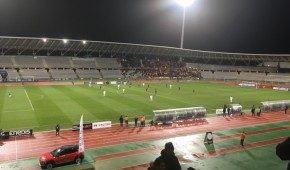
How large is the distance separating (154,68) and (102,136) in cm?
Answer: 7144

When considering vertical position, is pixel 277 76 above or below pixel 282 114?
above

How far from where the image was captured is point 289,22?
7125 centimetres

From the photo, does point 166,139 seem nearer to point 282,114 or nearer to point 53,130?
point 53,130

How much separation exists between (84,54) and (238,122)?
Result: 64.9m

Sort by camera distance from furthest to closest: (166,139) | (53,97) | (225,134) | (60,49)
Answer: (60,49) → (53,97) → (225,134) → (166,139)

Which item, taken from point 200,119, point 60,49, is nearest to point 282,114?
point 200,119

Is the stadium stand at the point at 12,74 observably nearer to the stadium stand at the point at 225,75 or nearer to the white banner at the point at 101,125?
the white banner at the point at 101,125

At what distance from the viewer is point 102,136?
2461 centimetres

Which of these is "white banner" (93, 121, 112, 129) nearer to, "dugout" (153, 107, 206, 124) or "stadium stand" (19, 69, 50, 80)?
"dugout" (153, 107, 206, 124)

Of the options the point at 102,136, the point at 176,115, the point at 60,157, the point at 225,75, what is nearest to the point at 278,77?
the point at 225,75

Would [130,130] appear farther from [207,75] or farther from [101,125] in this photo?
[207,75]

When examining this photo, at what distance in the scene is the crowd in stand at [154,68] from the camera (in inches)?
3497

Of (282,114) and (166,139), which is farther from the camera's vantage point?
(282,114)

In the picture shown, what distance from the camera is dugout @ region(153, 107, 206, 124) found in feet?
94.9
